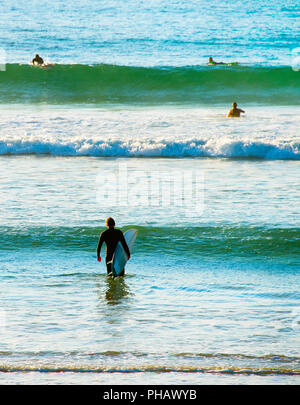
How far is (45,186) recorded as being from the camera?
1270 cm

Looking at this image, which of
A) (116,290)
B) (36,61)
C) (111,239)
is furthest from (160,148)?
(36,61)

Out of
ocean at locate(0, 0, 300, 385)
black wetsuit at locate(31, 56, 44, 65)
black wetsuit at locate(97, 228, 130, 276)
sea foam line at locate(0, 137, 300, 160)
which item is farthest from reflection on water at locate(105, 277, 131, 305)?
black wetsuit at locate(31, 56, 44, 65)

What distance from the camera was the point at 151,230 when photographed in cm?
1019

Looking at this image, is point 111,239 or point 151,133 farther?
point 151,133

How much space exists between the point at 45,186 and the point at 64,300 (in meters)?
5.71

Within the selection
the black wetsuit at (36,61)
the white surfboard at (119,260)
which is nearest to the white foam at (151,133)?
the black wetsuit at (36,61)

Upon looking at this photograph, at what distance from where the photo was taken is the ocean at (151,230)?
5824mm

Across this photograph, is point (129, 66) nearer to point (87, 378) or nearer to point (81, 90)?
point (81, 90)

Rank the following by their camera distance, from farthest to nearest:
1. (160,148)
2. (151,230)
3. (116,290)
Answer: (160,148)
(151,230)
(116,290)

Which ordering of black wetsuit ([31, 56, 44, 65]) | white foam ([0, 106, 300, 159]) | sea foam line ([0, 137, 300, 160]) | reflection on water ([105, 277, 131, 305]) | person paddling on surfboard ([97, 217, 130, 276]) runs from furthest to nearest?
black wetsuit ([31, 56, 44, 65])
white foam ([0, 106, 300, 159])
sea foam line ([0, 137, 300, 160])
person paddling on surfboard ([97, 217, 130, 276])
reflection on water ([105, 277, 131, 305])

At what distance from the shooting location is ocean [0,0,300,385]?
5824 millimetres

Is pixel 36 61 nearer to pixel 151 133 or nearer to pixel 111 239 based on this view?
pixel 151 133

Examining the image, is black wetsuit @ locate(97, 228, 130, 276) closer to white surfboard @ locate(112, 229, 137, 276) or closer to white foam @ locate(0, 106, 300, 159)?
white surfboard @ locate(112, 229, 137, 276)
